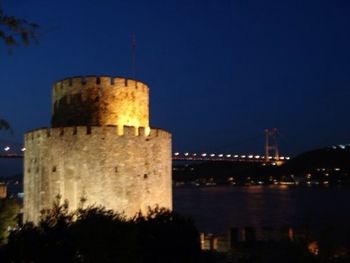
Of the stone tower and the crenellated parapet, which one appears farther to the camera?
the crenellated parapet

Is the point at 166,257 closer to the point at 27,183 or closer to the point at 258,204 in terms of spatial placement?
the point at 27,183

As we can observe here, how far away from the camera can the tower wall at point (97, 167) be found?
12.2 meters

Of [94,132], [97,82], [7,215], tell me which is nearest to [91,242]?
[94,132]

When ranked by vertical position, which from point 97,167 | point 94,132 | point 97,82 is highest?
point 97,82

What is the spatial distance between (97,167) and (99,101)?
5.59 feet

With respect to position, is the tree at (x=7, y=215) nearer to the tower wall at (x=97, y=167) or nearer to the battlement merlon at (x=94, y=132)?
the tower wall at (x=97, y=167)

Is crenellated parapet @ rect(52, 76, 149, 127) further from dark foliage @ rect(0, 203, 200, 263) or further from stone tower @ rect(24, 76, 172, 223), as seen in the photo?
dark foliage @ rect(0, 203, 200, 263)

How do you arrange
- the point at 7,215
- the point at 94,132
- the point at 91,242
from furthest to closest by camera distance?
the point at 7,215
the point at 94,132
the point at 91,242

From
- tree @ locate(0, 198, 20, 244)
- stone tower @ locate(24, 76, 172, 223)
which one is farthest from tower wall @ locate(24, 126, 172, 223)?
tree @ locate(0, 198, 20, 244)

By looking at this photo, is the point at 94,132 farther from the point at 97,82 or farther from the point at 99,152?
the point at 97,82

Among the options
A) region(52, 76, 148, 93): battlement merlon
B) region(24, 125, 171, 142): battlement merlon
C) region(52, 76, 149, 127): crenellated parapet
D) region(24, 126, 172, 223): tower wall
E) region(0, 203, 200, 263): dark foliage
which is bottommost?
region(0, 203, 200, 263): dark foliage

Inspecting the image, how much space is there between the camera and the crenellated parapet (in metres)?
13.1

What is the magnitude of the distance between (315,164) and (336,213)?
37.4 m

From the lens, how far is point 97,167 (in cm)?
1220
